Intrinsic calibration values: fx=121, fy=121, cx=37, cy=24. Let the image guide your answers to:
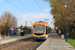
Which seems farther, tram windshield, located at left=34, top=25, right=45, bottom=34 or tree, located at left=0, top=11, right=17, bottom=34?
tree, located at left=0, top=11, right=17, bottom=34

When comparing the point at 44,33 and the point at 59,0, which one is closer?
the point at 44,33

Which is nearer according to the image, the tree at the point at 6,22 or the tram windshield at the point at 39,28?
the tram windshield at the point at 39,28

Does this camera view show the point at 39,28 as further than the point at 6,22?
No

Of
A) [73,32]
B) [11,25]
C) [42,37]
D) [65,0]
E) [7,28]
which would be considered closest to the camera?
[42,37]

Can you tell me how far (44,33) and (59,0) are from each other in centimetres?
1000

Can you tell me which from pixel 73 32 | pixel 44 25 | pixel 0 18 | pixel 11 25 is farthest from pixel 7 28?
pixel 44 25

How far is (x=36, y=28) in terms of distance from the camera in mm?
21312

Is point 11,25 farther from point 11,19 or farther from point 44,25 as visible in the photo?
point 44,25

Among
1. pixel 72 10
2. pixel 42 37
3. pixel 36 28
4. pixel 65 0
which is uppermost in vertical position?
pixel 65 0

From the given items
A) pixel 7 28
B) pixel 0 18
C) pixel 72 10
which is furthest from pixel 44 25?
pixel 0 18

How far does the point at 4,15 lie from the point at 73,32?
30.8 meters

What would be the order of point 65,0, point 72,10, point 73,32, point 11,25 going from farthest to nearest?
point 11,25 → point 73,32 → point 65,0 → point 72,10

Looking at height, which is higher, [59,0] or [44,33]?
[59,0]

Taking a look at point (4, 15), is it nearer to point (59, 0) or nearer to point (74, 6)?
point (59, 0)
